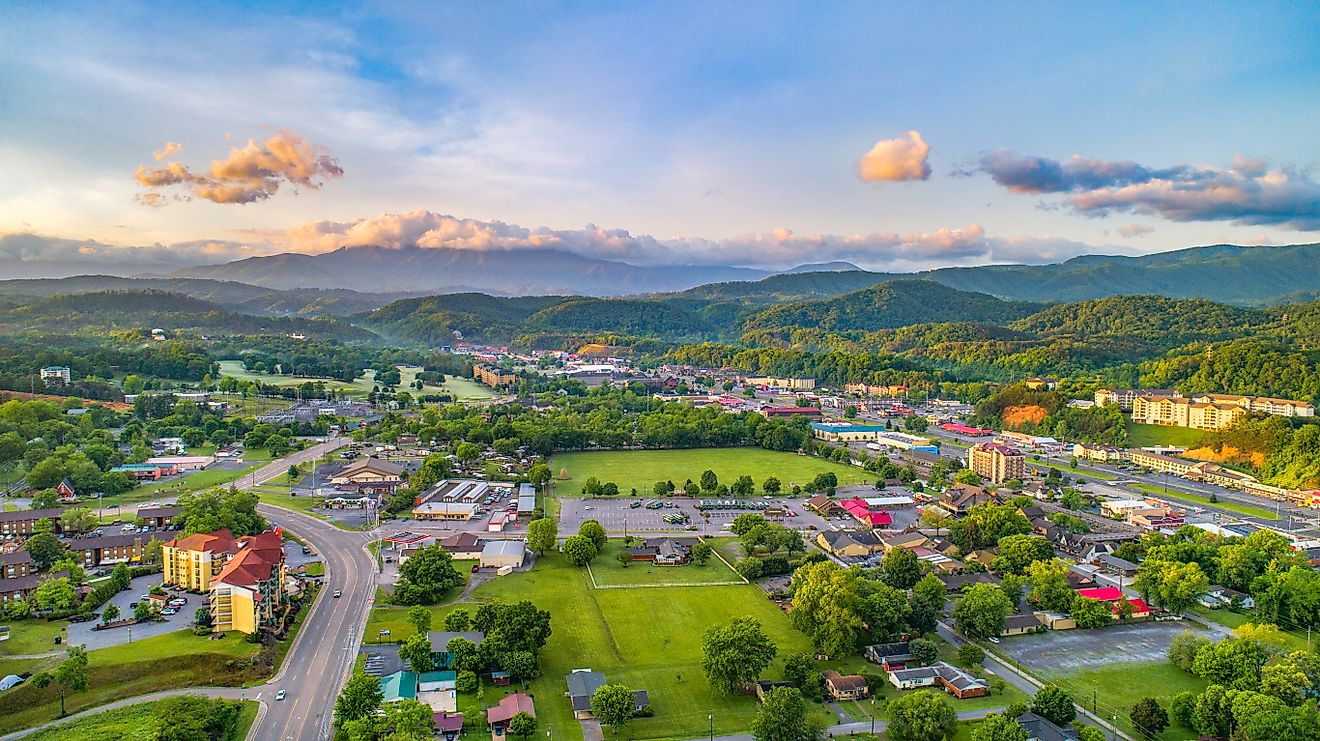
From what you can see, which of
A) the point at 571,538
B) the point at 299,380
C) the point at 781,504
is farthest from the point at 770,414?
the point at 299,380

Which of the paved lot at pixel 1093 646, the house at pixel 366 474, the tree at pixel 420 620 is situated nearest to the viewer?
the paved lot at pixel 1093 646

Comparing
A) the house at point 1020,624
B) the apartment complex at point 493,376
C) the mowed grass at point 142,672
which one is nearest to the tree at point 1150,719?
the house at point 1020,624

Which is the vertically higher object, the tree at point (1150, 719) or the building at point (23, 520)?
the building at point (23, 520)

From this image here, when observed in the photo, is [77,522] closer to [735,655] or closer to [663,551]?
[663,551]

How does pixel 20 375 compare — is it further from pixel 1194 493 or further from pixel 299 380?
pixel 1194 493

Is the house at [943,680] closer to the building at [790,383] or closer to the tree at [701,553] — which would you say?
the tree at [701,553]

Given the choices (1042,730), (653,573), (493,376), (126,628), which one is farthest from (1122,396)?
(126,628)
